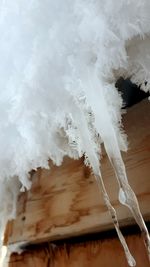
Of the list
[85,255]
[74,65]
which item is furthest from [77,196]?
[74,65]

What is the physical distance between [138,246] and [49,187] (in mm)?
498

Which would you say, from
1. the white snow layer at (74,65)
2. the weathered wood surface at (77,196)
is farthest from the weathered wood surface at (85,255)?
the white snow layer at (74,65)

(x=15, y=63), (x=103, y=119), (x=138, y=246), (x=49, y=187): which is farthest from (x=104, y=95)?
(x=49, y=187)

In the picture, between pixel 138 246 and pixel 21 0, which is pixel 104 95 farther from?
pixel 138 246

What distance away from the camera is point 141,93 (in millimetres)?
1309

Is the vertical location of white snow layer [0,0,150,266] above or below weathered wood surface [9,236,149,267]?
above

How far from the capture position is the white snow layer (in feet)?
2.75

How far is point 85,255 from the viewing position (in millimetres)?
1304

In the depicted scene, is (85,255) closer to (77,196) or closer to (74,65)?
(77,196)

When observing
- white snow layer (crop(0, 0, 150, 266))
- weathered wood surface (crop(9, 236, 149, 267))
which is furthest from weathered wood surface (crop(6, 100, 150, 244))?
white snow layer (crop(0, 0, 150, 266))

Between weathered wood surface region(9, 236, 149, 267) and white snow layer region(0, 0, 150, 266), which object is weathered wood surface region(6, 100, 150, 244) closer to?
weathered wood surface region(9, 236, 149, 267)

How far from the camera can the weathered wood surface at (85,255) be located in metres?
1.18

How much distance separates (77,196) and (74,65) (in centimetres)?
65

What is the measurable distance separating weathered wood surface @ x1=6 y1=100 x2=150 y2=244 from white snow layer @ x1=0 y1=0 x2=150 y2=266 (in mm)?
224
